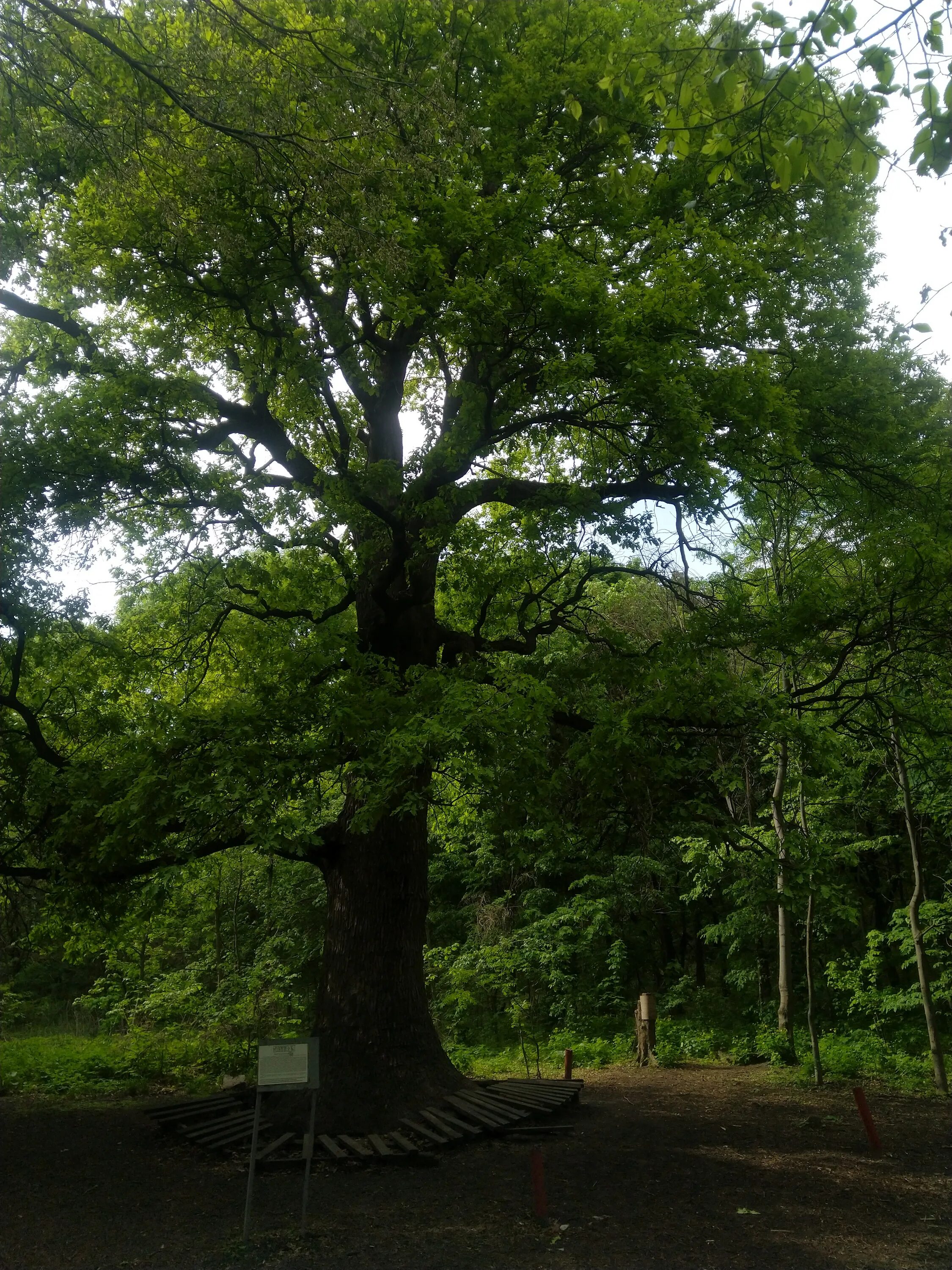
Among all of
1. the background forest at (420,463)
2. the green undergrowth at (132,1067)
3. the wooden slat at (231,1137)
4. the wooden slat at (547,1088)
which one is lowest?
the green undergrowth at (132,1067)

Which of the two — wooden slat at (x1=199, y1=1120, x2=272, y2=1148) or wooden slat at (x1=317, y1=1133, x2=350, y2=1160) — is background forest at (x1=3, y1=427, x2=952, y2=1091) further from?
wooden slat at (x1=317, y1=1133, x2=350, y2=1160)

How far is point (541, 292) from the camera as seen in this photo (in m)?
7.35

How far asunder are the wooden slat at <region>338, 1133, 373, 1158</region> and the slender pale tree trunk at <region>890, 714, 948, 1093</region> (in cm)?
728

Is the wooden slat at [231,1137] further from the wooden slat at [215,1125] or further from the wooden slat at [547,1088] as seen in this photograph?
the wooden slat at [547,1088]

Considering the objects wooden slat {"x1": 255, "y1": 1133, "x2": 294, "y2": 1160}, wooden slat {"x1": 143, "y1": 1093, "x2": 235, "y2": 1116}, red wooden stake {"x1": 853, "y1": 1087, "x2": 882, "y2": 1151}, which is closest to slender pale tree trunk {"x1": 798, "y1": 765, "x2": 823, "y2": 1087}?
red wooden stake {"x1": 853, "y1": 1087, "x2": 882, "y2": 1151}

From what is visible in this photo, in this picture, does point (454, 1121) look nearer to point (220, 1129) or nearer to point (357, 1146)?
point (357, 1146)

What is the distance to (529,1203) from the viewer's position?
635cm

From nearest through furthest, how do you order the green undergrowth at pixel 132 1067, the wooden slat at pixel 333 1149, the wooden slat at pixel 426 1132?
the wooden slat at pixel 333 1149 < the wooden slat at pixel 426 1132 < the green undergrowth at pixel 132 1067

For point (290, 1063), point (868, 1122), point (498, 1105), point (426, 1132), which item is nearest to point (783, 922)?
point (868, 1122)

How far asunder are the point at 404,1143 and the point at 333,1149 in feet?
1.93

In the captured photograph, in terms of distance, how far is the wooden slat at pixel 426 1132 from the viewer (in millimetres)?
7586

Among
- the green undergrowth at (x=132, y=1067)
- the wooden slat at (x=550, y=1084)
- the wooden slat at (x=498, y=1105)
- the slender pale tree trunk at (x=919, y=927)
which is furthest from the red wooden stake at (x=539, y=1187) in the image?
the green undergrowth at (x=132, y=1067)

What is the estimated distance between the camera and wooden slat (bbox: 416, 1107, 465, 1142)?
25.3 feet

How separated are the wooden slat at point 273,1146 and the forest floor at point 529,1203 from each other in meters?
0.26
